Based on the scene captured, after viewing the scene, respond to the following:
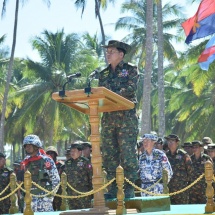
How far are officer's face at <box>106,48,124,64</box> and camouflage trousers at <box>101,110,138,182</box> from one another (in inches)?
23.5

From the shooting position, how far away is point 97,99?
629 cm

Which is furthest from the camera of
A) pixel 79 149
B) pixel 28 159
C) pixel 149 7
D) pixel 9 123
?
pixel 9 123

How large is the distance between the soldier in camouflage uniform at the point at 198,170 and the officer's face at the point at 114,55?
15.6ft

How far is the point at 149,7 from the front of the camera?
20.1 metres

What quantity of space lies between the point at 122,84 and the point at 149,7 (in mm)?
13400

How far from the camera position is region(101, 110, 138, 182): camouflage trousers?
7090 millimetres

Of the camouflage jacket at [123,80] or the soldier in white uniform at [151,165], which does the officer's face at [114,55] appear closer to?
the camouflage jacket at [123,80]

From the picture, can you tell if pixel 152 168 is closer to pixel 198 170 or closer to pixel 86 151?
pixel 198 170

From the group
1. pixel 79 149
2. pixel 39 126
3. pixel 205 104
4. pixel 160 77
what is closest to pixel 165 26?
pixel 205 104

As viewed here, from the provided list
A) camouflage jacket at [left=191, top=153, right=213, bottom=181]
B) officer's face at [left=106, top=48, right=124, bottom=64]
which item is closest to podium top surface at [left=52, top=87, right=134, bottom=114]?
officer's face at [left=106, top=48, right=124, bottom=64]

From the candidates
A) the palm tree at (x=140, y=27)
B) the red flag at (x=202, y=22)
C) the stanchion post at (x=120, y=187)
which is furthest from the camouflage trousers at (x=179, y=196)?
the palm tree at (x=140, y=27)

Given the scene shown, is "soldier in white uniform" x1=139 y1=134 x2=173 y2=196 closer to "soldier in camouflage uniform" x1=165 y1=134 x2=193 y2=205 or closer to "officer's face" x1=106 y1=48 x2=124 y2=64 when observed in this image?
"officer's face" x1=106 y1=48 x2=124 y2=64

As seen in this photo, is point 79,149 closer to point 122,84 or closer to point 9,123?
point 122,84

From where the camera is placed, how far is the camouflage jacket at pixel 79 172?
36.9 ft
